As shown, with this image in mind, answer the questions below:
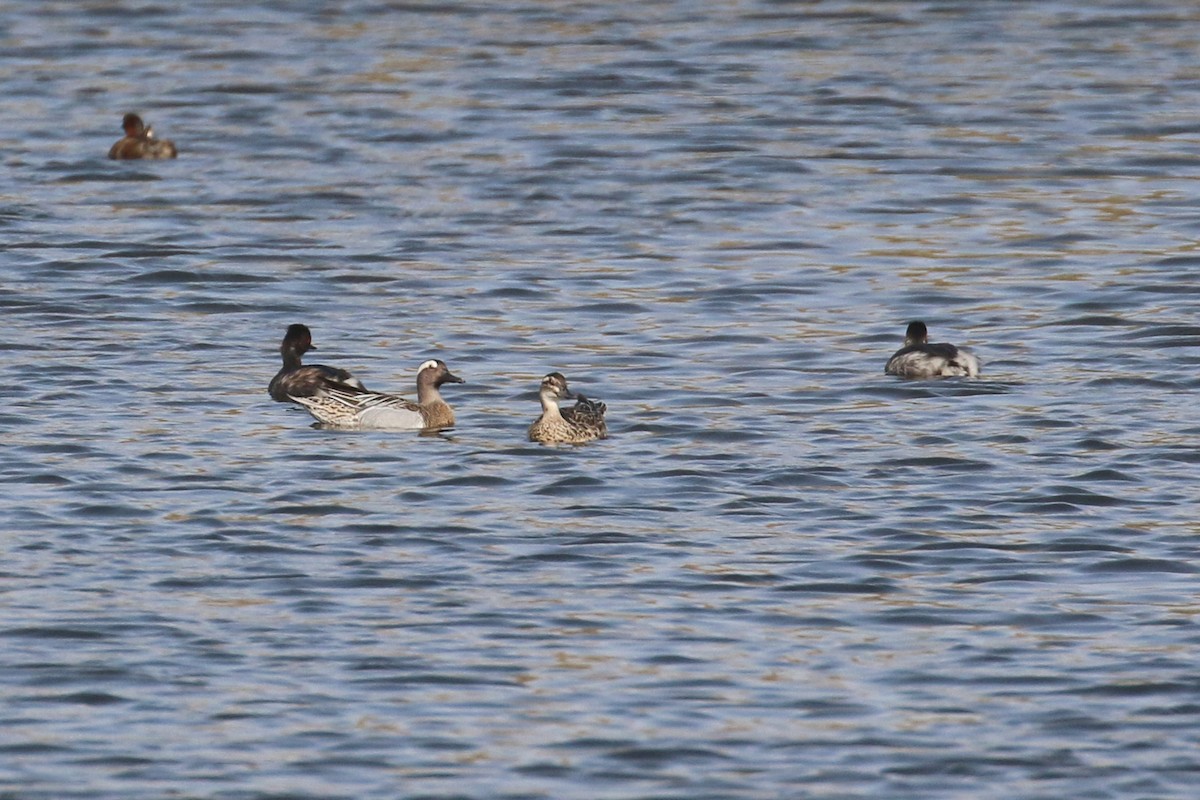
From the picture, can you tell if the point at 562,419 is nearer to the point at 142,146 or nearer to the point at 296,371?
the point at 296,371

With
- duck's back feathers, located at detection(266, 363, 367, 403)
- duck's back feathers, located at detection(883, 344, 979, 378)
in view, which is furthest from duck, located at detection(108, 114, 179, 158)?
duck's back feathers, located at detection(883, 344, 979, 378)

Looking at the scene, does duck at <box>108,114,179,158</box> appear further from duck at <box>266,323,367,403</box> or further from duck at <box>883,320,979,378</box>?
duck at <box>883,320,979,378</box>

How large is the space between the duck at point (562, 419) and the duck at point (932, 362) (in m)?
2.48

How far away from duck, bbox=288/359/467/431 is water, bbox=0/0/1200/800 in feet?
0.74

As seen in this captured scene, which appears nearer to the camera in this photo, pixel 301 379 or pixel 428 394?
pixel 428 394

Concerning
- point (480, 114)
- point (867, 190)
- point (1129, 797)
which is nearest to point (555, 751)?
point (1129, 797)

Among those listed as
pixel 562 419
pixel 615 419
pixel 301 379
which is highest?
pixel 301 379

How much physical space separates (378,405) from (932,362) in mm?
3601

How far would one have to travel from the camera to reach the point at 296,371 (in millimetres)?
16141

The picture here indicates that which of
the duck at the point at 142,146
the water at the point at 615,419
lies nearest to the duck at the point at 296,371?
the water at the point at 615,419

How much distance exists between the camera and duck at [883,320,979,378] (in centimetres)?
1630

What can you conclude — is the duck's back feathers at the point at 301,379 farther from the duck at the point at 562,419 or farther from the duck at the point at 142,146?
the duck at the point at 142,146

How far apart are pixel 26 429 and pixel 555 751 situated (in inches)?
267

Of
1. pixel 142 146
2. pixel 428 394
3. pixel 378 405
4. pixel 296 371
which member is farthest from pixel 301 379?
pixel 142 146
